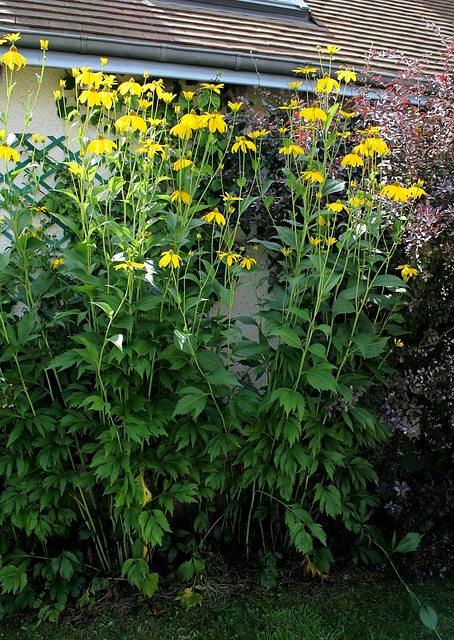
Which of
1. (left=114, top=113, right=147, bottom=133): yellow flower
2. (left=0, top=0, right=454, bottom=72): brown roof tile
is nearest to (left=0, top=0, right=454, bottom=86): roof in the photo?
(left=0, top=0, right=454, bottom=72): brown roof tile

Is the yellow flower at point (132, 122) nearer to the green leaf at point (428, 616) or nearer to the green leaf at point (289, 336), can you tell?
the green leaf at point (289, 336)

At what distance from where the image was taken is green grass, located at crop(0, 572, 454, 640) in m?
2.86

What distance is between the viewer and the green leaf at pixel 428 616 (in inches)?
112

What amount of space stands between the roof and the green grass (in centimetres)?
294

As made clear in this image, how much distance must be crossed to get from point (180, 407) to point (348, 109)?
8.33 feet

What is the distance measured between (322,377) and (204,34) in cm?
280

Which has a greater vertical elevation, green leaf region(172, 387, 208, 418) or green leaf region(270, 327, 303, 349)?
green leaf region(270, 327, 303, 349)

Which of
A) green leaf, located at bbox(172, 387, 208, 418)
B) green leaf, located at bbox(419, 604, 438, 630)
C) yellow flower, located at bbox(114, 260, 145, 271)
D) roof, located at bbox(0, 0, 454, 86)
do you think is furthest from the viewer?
roof, located at bbox(0, 0, 454, 86)

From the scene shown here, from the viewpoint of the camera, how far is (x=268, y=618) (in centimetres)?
297

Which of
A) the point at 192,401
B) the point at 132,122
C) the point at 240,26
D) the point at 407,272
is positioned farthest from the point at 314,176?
the point at 240,26

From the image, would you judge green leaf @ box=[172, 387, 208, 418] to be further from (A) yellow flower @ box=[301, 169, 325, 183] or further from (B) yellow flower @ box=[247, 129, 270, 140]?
(B) yellow flower @ box=[247, 129, 270, 140]

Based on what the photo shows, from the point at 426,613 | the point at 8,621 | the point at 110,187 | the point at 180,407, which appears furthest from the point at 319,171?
the point at 8,621

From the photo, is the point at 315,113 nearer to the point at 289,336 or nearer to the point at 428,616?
the point at 289,336

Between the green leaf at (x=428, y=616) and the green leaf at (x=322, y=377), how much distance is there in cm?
113
